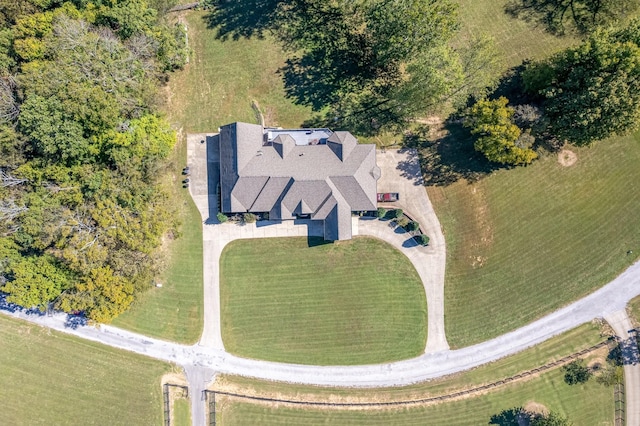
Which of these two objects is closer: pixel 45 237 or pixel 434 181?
pixel 45 237

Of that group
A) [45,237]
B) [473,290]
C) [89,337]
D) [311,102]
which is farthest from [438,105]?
[89,337]

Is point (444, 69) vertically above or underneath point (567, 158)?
above

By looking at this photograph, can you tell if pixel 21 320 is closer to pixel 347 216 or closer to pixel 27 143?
pixel 27 143

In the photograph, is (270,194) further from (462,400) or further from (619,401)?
(619,401)

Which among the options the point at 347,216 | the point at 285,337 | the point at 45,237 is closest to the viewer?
the point at 45,237

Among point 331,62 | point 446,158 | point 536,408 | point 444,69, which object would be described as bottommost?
point 536,408

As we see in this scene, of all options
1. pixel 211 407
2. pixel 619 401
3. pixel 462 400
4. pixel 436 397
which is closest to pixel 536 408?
pixel 462 400

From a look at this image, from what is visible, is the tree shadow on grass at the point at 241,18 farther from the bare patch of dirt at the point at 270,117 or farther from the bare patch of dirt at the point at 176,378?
the bare patch of dirt at the point at 176,378
